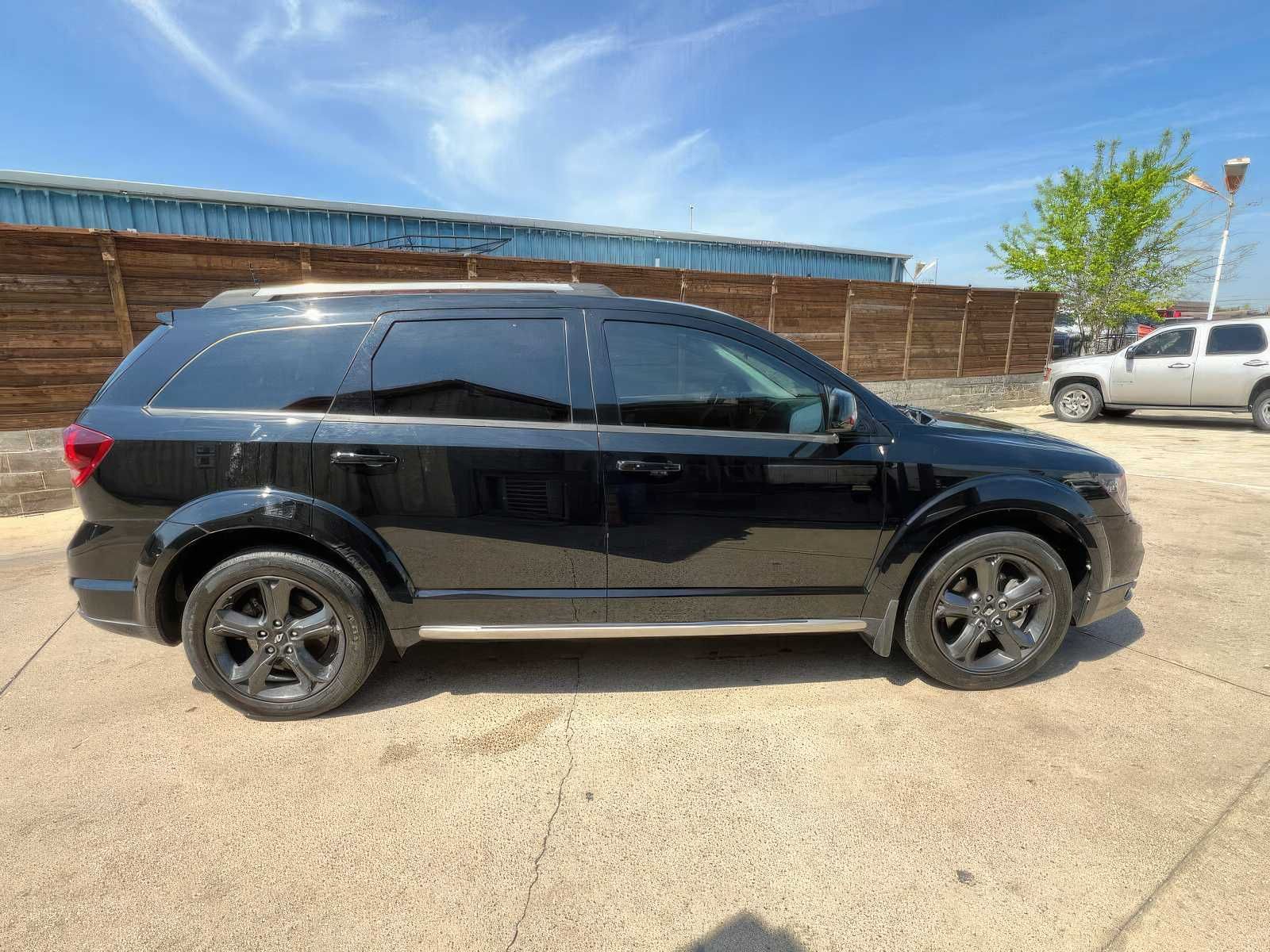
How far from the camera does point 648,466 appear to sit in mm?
2518

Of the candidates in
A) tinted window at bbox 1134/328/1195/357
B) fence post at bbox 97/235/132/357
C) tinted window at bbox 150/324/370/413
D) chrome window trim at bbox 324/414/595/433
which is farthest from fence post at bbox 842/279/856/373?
fence post at bbox 97/235/132/357

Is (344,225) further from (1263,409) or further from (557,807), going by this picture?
(1263,409)

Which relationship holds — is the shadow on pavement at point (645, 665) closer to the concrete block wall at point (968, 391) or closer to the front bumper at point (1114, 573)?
the front bumper at point (1114, 573)

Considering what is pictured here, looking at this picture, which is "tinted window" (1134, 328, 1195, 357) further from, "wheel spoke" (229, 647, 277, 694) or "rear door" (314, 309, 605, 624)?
"wheel spoke" (229, 647, 277, 694)

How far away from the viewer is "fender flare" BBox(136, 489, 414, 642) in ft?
8.05

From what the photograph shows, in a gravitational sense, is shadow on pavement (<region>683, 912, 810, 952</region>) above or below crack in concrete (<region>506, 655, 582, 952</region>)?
above

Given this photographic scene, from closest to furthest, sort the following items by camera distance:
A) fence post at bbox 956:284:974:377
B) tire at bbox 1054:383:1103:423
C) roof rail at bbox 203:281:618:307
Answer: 1. roof rail at bbox 203:281:618:307
2. tire at bbox 1054:383:1103:423
3. fence post at bbox 956:284:974:377

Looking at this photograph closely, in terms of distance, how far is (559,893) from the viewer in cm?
181

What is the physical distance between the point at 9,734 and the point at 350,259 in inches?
221

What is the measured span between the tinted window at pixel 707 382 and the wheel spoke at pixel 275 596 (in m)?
1.63

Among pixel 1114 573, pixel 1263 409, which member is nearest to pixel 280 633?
pixel 1114 573

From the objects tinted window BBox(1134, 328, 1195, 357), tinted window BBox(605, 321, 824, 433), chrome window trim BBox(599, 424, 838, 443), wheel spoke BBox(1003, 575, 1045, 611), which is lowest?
wheel spoke BBox(1003, 575, 1045, 611)

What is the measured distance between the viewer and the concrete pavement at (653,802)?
5.65 ft

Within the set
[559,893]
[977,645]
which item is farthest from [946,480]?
[559,893]
